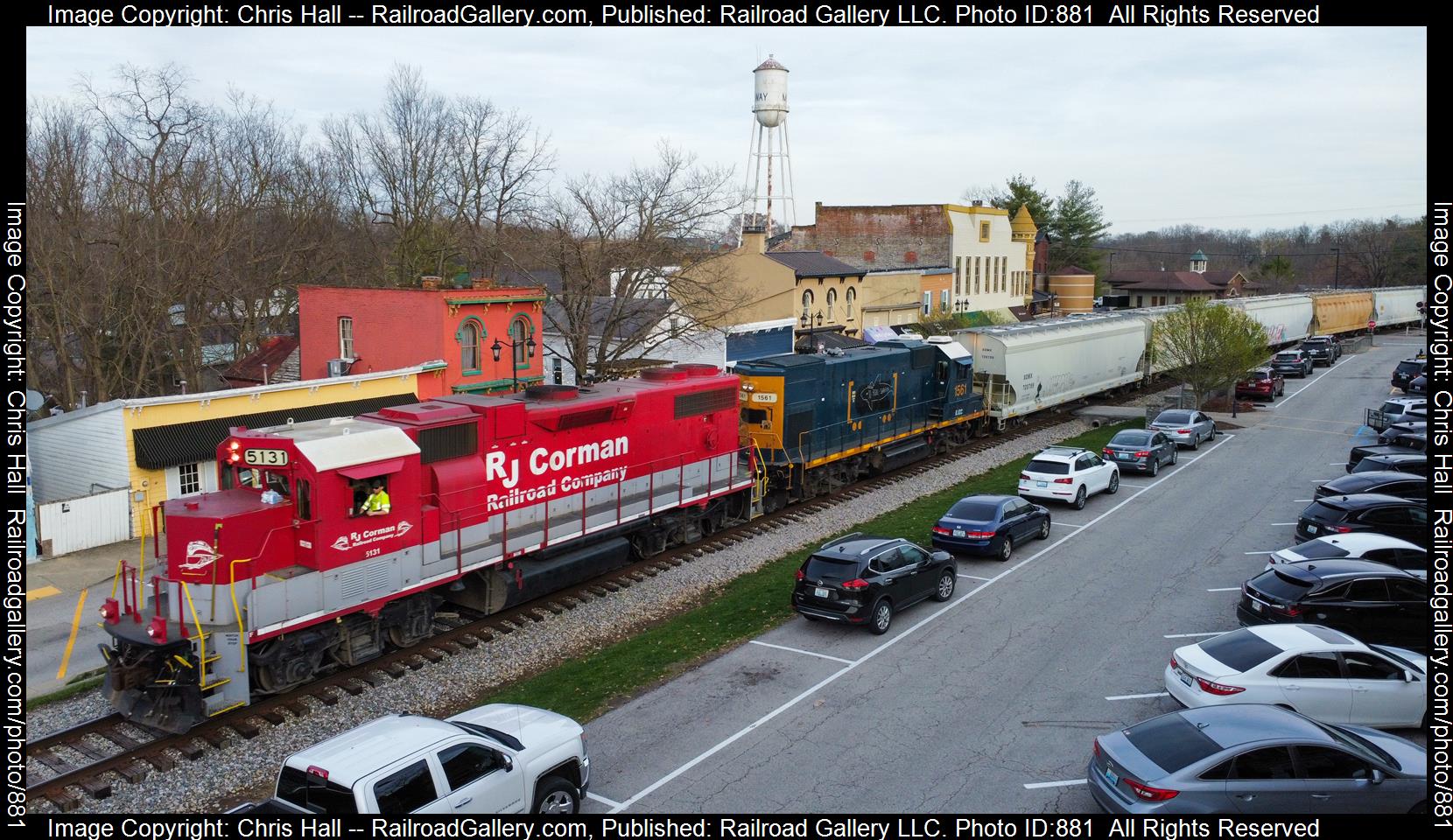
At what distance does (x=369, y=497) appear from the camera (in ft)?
50.9

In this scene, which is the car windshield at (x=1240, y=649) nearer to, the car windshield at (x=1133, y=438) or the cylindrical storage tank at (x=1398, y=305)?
the car windshield at (x=1133, y=438)

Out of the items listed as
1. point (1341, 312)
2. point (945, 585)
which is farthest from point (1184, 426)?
point (1341, 312)

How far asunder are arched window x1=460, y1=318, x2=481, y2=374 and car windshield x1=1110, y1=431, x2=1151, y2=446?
2151cm

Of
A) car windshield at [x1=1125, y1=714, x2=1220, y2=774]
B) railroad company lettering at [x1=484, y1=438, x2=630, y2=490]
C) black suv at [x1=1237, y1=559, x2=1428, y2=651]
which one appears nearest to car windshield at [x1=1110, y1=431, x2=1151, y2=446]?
black suv at [x1=1237, y1=559, x2=1428, y2=651]

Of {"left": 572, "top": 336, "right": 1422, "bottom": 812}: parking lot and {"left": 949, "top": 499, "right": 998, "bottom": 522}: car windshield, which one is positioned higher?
{"left": 949, "top": 499, "right": 998, "bottom": 522}: car windshield

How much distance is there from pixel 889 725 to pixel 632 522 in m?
9.21

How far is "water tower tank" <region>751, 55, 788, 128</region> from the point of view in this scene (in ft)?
267

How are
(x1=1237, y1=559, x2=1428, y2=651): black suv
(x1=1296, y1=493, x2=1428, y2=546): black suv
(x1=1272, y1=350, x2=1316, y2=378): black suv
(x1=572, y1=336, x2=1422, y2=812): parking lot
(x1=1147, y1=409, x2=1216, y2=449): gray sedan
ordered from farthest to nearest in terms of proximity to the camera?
(x1=1272, y1=350, x2=1316, y2=378): black suv < (x1=1147, y1=409, x2=1216, y2=449): gray sedan < (x1=1296, y1=493, x2=1428, y2=546): black suv < (x1=1237, y1=559, x2=1428, y2=651): black suv < (x1=572, y1=336, x2=1422, y2=812): parking lot

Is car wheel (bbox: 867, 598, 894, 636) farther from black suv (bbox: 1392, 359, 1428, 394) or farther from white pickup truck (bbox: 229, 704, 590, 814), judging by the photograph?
black suv (bbox: 1392, 359, 1428, 394)

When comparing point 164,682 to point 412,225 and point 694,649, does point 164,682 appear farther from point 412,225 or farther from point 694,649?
point 412,225

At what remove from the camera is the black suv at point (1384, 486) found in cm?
2278

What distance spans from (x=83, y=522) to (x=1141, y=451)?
97.4 ft

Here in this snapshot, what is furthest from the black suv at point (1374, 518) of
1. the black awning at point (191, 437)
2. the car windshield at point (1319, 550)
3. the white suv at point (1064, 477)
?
the black awning at point (191, 437)
